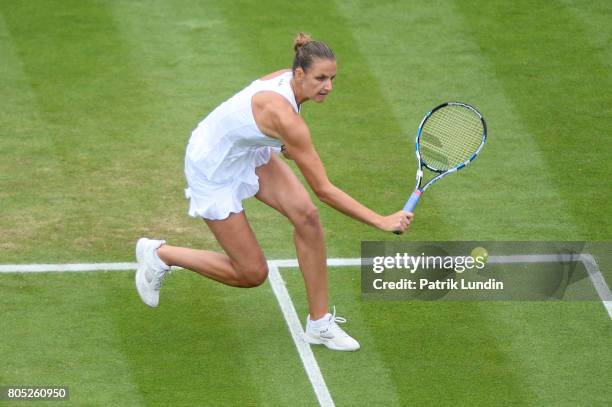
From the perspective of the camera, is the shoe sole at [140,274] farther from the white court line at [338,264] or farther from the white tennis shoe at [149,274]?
the white court line at [338,264]

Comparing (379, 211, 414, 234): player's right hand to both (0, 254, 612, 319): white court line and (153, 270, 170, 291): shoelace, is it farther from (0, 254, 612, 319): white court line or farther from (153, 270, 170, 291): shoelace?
(0, 254, 612, 319): white court line

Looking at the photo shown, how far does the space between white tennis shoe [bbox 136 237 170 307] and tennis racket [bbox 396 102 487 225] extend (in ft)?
6.41

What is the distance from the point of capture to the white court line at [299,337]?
8.34 metres

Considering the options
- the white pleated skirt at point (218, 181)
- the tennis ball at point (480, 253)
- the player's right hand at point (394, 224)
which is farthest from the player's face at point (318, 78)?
the tennis ball at point (480, 253)

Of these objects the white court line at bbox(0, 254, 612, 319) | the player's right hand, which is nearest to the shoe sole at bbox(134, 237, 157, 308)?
the white court line at bbox(0, 254, 612, 319)

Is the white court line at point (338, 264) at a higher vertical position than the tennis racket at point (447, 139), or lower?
lower

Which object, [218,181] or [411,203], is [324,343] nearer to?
[411,203]

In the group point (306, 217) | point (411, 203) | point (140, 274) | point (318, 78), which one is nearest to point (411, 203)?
point (411, 203)

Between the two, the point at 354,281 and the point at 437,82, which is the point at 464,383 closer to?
the point at 354,281

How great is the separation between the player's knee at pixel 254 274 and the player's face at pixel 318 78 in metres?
1.24

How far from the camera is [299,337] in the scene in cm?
909

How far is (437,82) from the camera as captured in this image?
12828mm

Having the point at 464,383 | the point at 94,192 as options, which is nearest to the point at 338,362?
the point at 464,383

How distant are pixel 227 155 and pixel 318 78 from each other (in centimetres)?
84
